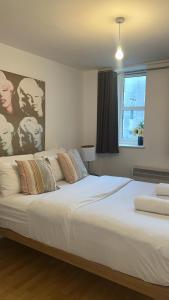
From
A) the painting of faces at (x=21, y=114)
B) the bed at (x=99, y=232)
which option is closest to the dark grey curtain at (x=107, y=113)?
the painting of faces at (x=21, y=114)

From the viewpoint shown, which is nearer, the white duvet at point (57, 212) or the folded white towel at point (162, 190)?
the white duvet at point (57, 212)

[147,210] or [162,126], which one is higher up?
[162,126]

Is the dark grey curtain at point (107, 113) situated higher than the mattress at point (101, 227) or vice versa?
the dark grey curtain at point (107, 113)

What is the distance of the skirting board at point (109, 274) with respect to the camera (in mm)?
1586

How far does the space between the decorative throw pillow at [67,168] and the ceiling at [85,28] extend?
137 cm

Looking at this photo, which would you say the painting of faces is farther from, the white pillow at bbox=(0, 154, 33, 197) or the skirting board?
the skirting board

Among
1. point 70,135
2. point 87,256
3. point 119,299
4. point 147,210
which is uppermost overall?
point 70,135

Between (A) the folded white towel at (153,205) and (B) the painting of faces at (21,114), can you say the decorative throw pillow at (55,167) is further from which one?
(A) the folded white towel at (153,205)

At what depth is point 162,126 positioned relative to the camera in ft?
12.1

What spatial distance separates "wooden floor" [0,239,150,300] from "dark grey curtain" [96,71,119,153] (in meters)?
2.10

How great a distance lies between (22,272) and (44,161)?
114cm

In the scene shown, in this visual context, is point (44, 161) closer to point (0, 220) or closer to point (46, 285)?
point (0, 220)

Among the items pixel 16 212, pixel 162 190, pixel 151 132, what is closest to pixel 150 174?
pixel 151 132

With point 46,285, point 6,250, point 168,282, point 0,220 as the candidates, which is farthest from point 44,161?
point 168,282
